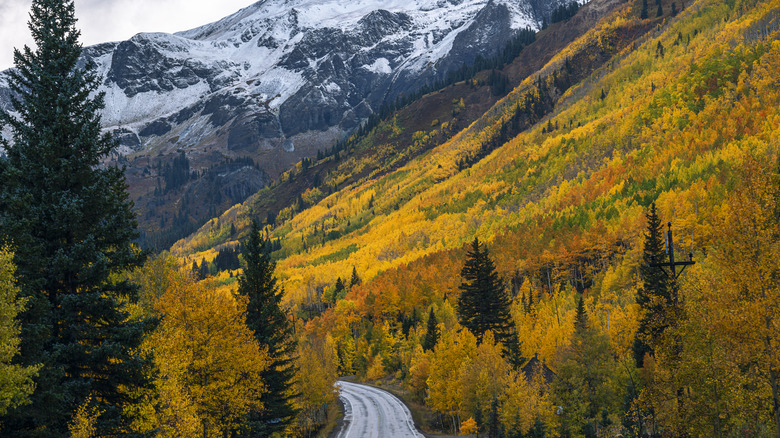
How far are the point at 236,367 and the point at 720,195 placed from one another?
328ft

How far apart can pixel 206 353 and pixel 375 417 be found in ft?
122

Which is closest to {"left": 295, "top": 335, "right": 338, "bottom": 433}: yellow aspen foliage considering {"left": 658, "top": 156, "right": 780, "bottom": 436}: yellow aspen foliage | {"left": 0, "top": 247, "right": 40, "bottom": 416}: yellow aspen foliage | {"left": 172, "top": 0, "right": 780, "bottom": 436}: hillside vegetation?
{"left": 172, "top": 0, "right": 780, "bottom": 436}: hillside vegetation

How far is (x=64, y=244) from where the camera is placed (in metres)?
20.0

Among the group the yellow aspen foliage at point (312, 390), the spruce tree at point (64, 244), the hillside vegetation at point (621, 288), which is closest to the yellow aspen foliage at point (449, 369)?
the hillside vegetation at point (621, 288)

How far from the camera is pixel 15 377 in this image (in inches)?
597

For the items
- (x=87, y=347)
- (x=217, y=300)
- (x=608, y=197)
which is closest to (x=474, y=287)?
(x=217, y=300)

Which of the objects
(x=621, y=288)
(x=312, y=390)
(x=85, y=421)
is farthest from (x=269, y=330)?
(x=621, y=288)

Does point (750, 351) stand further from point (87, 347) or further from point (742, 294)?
point (87, 347)

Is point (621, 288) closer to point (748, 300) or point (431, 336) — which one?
point (431, 336)

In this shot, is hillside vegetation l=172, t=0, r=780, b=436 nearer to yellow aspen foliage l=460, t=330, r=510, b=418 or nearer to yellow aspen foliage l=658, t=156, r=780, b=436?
yellow aspen foliage l=658, t=156, r=780, b=436

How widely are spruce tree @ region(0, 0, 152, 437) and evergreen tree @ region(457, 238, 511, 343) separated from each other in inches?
1671

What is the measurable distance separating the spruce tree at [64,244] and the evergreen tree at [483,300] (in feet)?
139

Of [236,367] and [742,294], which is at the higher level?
[742,294]

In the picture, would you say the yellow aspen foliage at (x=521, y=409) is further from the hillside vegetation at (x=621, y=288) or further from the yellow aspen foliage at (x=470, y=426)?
the yellow aspen foliage at (x=470, y=426)
